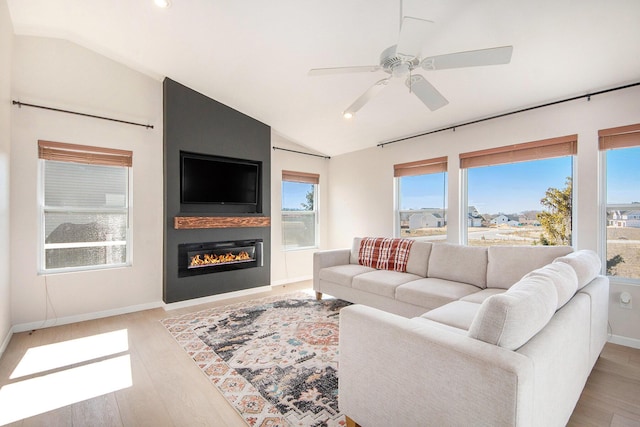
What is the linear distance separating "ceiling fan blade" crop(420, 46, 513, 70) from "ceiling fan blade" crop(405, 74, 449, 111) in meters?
0.17

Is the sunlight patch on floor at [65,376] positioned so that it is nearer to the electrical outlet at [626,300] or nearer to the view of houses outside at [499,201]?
the view of houses outside at [499,201]

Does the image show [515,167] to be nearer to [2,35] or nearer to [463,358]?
[463,358]

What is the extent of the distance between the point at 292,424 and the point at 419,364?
922mm

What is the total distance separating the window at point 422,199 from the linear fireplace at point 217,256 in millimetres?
2290

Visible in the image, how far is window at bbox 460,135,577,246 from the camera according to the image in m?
3.22

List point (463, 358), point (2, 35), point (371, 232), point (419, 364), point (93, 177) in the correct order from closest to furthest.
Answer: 1. point (463, 358)
2. point (419, 364)
3. point (2, 35)
4. point (93, 177)
5. point (371, 232)

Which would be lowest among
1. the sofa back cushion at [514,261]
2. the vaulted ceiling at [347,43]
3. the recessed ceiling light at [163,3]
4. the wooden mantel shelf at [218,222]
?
the sofa back cushion at [514,261]

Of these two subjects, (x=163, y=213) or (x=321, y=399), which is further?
(x=163, y=213)

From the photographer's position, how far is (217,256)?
423 cm

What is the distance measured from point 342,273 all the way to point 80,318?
3032 mm

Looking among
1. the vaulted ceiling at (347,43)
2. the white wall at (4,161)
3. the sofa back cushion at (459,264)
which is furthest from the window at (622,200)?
the white wall at (4,161)

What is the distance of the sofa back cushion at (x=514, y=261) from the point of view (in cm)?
278

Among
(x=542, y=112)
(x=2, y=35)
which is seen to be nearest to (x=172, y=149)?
(x=2, y=35)

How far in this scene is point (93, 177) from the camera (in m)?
3.54
